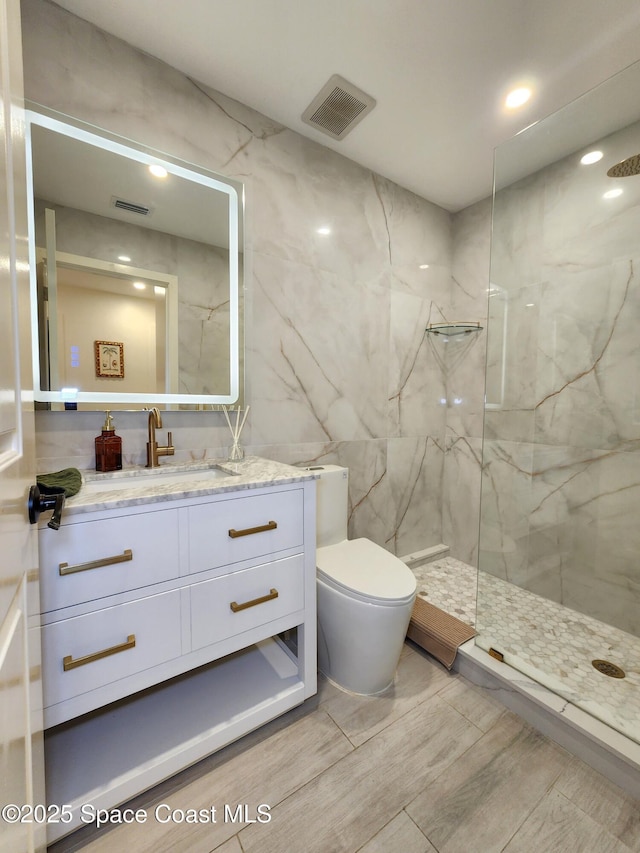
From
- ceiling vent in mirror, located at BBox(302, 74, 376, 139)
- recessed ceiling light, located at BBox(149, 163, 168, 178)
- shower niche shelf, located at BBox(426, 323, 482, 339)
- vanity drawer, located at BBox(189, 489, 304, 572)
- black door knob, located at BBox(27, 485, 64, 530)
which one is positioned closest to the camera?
black door knob, located at BBox(27, 485, 64, 530)

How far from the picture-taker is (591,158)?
183 centimetres

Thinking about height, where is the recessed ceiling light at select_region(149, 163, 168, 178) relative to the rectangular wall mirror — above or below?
above

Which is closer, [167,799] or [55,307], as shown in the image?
[167,799]

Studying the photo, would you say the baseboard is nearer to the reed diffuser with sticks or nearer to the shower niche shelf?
the reed diffuser with sticks

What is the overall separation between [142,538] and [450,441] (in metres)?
2.19

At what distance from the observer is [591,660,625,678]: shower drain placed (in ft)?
4.89

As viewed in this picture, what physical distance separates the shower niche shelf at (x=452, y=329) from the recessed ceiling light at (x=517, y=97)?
3.55 feet

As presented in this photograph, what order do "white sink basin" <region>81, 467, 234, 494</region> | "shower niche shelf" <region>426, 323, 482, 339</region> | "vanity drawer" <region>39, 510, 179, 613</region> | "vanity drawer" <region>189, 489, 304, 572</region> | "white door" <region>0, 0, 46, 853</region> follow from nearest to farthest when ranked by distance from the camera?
1. "white door" <region>0, 0, 46, 853</region>
2. "vanity drawer" <region>39, 510, 179, 613</region>
3. "vanity drawer" <region>189, 489, 304, 572</region>
4. "white sink basin" <region>81, 467, 234, 494</region>
5. "shower niche shelf" <region>426, 323, 482, 339</region>

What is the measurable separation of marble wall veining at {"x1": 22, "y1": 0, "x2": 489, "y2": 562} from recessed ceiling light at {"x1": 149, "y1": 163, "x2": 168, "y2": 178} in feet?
0.34

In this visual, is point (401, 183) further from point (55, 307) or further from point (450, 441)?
point (55, 307)

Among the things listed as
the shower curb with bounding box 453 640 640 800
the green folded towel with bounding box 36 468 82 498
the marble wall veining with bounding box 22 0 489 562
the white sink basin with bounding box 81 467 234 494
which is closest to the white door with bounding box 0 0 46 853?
the green folded towel with bounding box 36 468 82 498

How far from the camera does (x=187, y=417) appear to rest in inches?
61.8

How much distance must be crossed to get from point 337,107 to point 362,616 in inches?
89.3

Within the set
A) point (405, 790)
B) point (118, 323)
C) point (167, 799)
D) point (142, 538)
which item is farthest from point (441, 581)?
point (118, 323)
